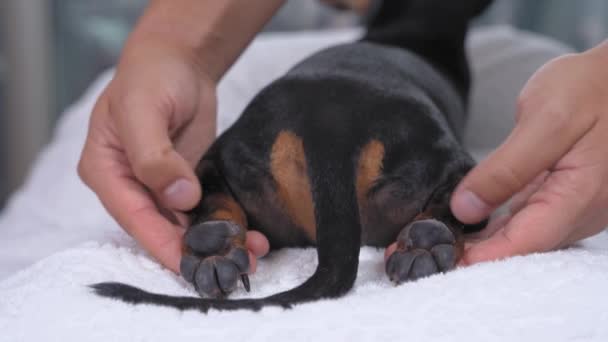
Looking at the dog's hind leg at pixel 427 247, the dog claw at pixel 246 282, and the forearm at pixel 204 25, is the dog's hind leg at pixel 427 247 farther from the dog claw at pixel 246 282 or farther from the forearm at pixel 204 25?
the forearm at pixel 204 25

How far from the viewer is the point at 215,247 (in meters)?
1.06

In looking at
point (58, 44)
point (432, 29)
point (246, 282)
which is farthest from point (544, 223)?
point (58, 44)

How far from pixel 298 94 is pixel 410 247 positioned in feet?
1.13

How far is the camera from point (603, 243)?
1212 millimetres

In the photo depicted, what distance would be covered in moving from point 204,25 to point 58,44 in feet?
7.02

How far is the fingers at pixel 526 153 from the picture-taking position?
39.8 inches

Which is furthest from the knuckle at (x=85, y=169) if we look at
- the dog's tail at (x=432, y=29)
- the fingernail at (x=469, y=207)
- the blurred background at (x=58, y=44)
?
the blurred background at (x=58, y=44)

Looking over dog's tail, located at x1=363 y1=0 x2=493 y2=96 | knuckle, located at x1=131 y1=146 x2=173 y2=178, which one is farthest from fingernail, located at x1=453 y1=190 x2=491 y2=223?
dog's tail, located at x1=363 y1=0 x2=493 y2=96

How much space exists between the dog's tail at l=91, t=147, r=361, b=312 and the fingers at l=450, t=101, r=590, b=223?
0.19m

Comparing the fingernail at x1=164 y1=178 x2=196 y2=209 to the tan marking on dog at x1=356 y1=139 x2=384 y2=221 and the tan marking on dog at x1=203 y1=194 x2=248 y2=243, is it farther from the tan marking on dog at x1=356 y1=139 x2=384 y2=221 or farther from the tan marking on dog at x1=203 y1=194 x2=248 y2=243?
the tan marking on dog at x1=356 y1=139 x2=384 y2=221

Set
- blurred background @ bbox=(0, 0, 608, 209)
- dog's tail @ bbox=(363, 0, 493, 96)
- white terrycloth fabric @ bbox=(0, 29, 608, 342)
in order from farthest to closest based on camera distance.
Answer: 1. blurred background @ bbox=(0, 0, 608, 209)
2. dog's tail @ bbox=(363, 0, 493, 96)
3. white terrycloth fabric @ bbox=(0, 29, 608, 342)

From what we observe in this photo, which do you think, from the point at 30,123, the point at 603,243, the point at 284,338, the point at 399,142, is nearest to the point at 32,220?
the point at 399,142

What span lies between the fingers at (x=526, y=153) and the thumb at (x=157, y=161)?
0.44 m

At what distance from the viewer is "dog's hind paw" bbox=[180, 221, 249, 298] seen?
3.26 ft
